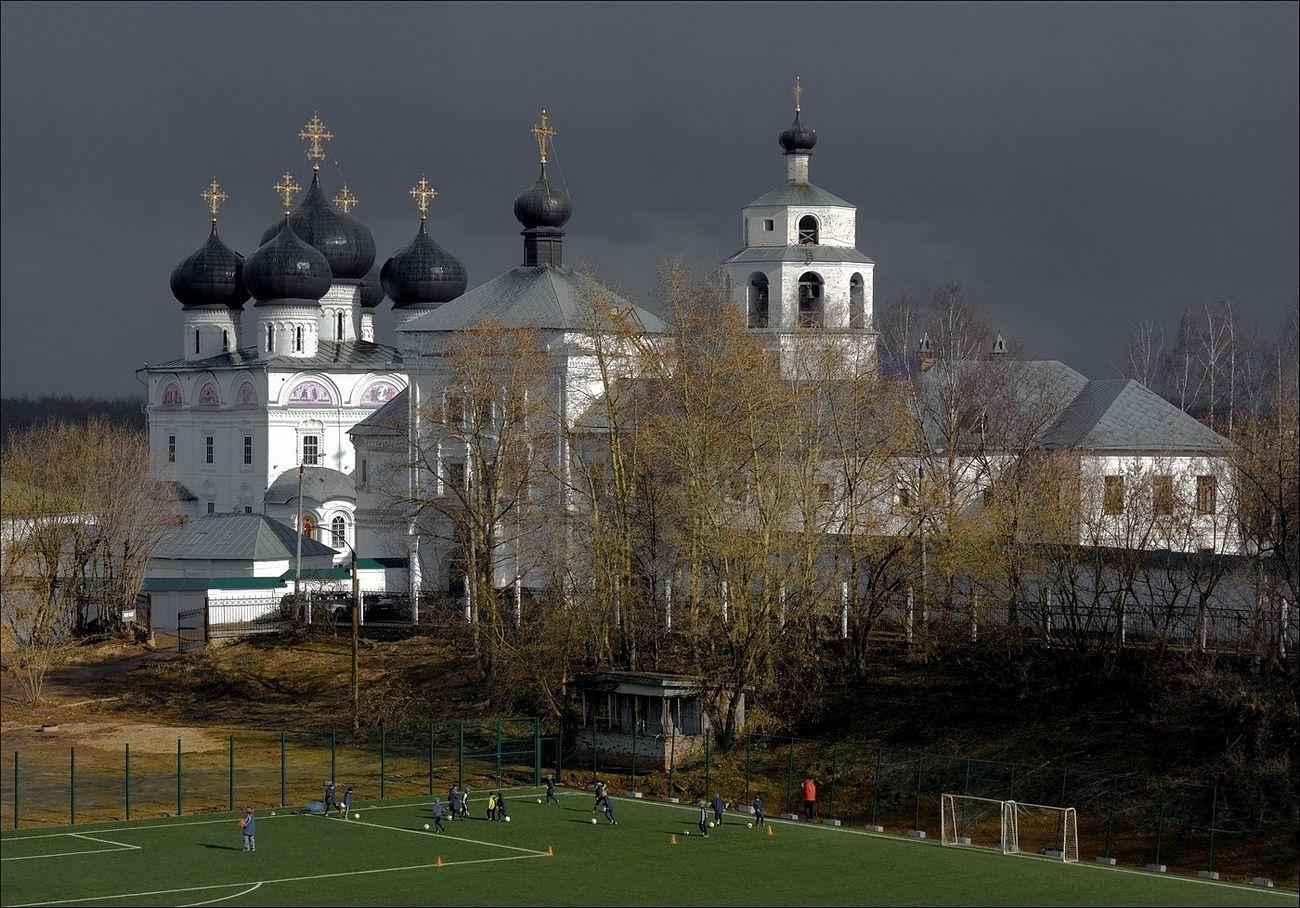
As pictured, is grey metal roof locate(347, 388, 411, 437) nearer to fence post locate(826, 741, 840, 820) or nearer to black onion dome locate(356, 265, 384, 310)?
black onion dome locate(356, 265, 384, 310)

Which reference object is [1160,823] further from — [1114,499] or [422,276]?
[422,276]

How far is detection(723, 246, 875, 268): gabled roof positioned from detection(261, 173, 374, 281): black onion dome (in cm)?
2503

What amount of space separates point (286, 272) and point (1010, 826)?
4616 centimetres

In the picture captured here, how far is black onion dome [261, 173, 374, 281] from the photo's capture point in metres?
78.3

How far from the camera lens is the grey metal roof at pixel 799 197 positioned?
58219 mm

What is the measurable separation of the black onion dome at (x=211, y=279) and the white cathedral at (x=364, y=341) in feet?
0.25

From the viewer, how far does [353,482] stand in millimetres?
71000

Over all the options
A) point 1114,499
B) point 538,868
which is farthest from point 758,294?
point 538,868

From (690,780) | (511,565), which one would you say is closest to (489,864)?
(690,780)

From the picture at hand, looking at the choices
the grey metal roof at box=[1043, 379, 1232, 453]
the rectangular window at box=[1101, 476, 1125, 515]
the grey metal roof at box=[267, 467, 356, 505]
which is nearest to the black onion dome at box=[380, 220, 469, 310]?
the grey metal roof at box=[267, 467, 356, 505]

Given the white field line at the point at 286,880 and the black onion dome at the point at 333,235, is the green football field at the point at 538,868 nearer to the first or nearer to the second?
the white field line at the point at 286,880

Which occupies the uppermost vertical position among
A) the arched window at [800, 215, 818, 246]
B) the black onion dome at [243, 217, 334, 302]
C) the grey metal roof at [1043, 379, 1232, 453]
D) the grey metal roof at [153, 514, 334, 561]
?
the black onion dome at [243, 217, 334, 302]

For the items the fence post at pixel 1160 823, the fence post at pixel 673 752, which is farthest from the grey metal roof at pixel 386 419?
the fence post at pixel 1160 823

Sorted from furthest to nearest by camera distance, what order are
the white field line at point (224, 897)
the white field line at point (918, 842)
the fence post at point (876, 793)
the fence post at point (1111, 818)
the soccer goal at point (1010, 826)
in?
the fence post at point (876, 793) → the fence post at point (1111, 818) → the soccer goal at point (1010, 826) → the white field line at point (918, 842) → the white field line at point (224, 897)
